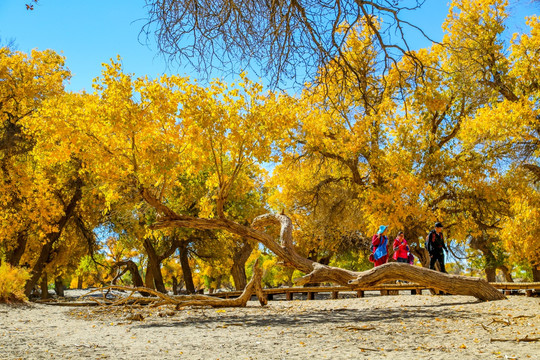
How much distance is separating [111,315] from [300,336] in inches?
222

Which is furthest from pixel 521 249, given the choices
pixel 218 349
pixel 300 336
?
pixel 218 349

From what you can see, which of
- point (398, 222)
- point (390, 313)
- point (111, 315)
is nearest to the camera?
point (390, 313)

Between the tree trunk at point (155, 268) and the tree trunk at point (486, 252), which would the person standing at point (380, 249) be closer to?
the tree trunk at point (155, 268)

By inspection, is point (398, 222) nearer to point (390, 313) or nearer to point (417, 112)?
point (417, 112)

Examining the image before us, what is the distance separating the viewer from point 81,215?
1873 centimetres

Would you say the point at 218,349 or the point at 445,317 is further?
the point at 445,317

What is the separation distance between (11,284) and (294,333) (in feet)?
30.9

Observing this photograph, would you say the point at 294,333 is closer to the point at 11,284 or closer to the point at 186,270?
the point at 11,284

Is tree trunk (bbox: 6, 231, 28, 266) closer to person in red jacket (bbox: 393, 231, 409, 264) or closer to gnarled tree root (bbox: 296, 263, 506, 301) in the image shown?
gnarled tree root (bbox: 296, 263, 506, 301)

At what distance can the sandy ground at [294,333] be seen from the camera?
5.35 metres

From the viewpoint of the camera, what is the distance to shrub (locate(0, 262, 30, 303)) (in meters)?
12.7

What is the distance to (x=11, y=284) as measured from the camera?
12.9m

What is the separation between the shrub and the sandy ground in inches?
84.2

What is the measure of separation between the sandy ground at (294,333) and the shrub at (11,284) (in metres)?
2.14
